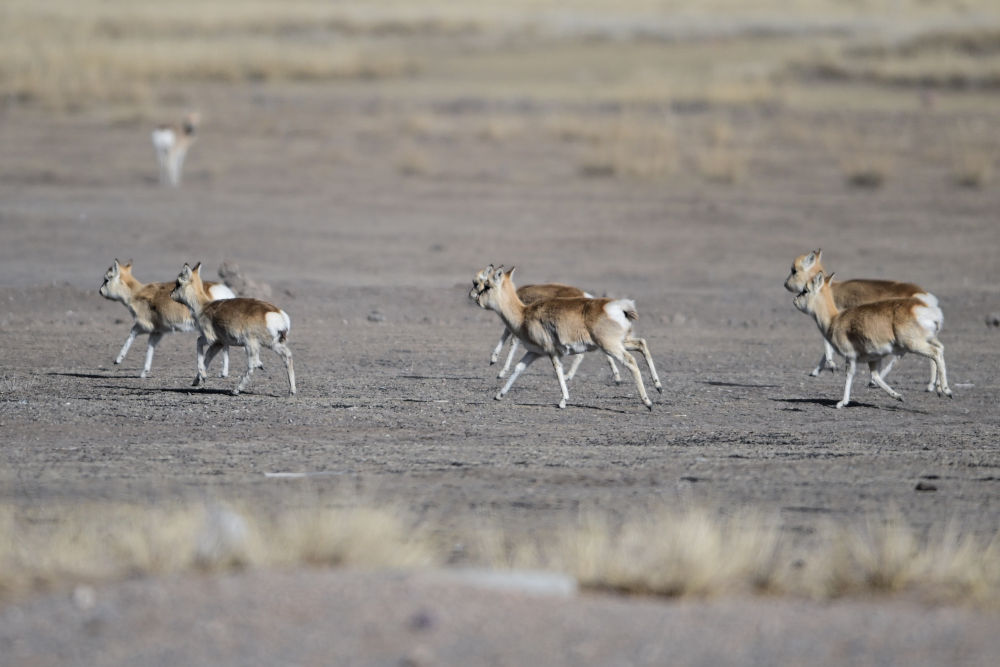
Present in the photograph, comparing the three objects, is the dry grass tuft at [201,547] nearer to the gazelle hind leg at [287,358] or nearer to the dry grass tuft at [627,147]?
the gazelle hind leg at [287,358]

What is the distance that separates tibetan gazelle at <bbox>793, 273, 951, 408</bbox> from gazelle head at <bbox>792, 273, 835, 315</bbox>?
12.8 inches

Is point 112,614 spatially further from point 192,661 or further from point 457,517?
point 457,517

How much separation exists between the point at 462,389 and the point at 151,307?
3.46 metres

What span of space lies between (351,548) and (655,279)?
1559cm

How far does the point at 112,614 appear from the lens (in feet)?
23.1

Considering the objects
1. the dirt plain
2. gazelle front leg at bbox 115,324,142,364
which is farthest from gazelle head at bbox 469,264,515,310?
gazelle front leg at bbox 115,324,142,364

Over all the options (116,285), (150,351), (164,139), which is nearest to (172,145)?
(164,139)

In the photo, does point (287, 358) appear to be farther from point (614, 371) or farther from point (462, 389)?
point (614, 371)

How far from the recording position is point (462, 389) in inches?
580

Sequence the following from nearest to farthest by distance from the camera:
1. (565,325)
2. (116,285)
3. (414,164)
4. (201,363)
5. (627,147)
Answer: (565,325), (201,363), (116,285), (414,164), (627,147)

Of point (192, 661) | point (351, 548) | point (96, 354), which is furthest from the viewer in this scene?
point (96, 354)

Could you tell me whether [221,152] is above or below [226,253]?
above

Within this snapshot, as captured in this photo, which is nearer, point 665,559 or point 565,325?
point 665,559

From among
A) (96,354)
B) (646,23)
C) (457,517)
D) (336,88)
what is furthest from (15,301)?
(646,23)
